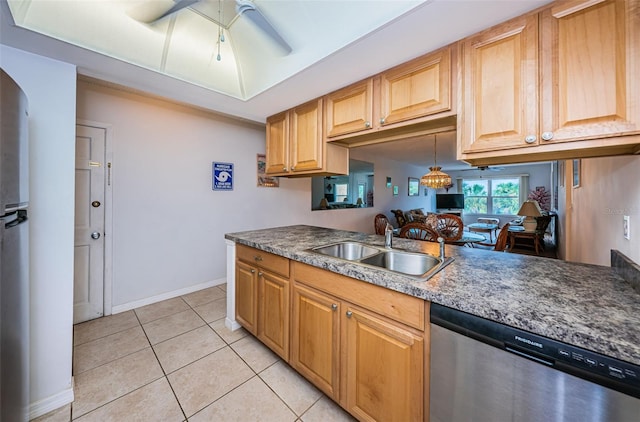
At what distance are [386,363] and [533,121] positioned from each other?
1.35 metres

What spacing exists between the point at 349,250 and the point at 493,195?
338 inches

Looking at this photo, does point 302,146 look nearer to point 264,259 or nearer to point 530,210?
point 264,259

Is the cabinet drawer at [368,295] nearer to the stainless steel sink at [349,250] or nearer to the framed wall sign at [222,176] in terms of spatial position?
the stainless steel sink at [349,250]

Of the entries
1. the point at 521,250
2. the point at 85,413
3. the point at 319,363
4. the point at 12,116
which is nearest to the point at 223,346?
the point at 85,413

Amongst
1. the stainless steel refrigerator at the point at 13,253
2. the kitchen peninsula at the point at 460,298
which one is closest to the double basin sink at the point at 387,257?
the kitchen peninsula at the point at 460,298

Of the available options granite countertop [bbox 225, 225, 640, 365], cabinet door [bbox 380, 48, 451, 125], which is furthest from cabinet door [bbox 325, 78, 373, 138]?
granite countertop [bbox 225, 225, 640, 365]

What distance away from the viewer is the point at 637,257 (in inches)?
40.1

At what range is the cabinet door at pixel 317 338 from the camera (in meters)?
1.34

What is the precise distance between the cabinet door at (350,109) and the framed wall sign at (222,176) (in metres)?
1.85

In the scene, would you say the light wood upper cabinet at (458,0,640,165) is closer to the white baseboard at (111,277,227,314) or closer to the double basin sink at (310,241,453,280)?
the double basin sink at (310,241,453,280)

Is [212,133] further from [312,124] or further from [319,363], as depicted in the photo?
[319,363]

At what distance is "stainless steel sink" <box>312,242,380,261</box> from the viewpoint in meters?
1.73

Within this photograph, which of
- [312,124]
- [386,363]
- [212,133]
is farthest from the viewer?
[212,133]

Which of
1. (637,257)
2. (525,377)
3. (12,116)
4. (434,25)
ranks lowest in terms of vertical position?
(525,377)
